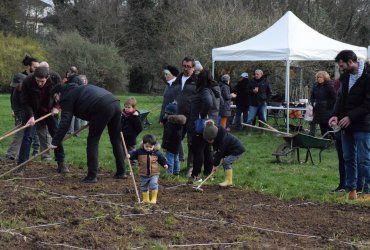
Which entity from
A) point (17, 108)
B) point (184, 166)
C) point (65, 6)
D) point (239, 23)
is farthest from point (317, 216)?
point (65, 6)

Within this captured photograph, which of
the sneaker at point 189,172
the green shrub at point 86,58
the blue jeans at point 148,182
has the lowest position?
the sneaker at point 189,172

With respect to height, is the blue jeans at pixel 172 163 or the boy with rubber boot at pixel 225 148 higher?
the boy with rubber boot at pixel 225 148

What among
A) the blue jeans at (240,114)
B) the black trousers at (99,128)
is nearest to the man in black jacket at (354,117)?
the black trousers at (99,128)

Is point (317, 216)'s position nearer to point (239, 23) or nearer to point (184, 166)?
point (184, 166)

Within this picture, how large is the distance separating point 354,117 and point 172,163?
3294mm

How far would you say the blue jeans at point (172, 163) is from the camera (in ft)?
34.2

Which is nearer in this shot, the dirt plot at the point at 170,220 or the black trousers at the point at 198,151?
the dirt plot at the point at 170,220

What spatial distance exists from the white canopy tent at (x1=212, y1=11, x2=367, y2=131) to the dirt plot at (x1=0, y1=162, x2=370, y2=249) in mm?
8775

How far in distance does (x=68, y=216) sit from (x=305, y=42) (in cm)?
1211

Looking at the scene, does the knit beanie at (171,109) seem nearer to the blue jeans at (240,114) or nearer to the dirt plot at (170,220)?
the dirt plot at (170,220)

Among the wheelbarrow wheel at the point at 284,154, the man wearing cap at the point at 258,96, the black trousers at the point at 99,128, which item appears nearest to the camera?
the black trousers at the point at 99,128

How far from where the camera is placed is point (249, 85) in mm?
17641

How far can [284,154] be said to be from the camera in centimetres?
1242

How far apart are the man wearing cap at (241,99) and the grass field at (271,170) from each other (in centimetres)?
191
